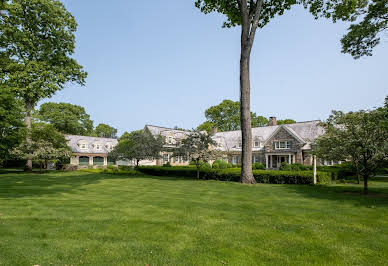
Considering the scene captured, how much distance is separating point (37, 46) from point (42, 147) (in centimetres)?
1265

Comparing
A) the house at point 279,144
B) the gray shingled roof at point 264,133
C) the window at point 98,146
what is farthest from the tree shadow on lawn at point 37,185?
the window at point 98,146

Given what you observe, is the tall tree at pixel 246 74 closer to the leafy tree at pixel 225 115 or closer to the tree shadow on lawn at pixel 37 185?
the tree shadow on lawn at pixel 37 185

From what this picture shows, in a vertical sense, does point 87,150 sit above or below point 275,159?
above

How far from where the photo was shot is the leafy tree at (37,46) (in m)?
17.6

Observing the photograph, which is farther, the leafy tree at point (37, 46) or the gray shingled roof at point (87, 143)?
the gray shingled roof at point (87, 143)

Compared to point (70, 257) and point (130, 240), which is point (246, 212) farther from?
point (70, 257)

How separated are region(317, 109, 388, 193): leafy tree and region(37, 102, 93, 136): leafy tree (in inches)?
2321

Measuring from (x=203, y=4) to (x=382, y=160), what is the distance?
1825 centimetres

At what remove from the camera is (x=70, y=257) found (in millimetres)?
4582

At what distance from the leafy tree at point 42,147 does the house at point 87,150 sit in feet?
51.3

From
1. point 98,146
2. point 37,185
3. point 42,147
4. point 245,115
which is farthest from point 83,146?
A: point 245,115

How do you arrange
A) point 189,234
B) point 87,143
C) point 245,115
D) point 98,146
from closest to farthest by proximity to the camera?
point 189,234 → point 245,115 → point 87,143 → point 98,146

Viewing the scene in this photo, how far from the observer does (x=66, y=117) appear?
60.6 metres

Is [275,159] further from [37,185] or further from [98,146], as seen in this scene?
[98,146]
